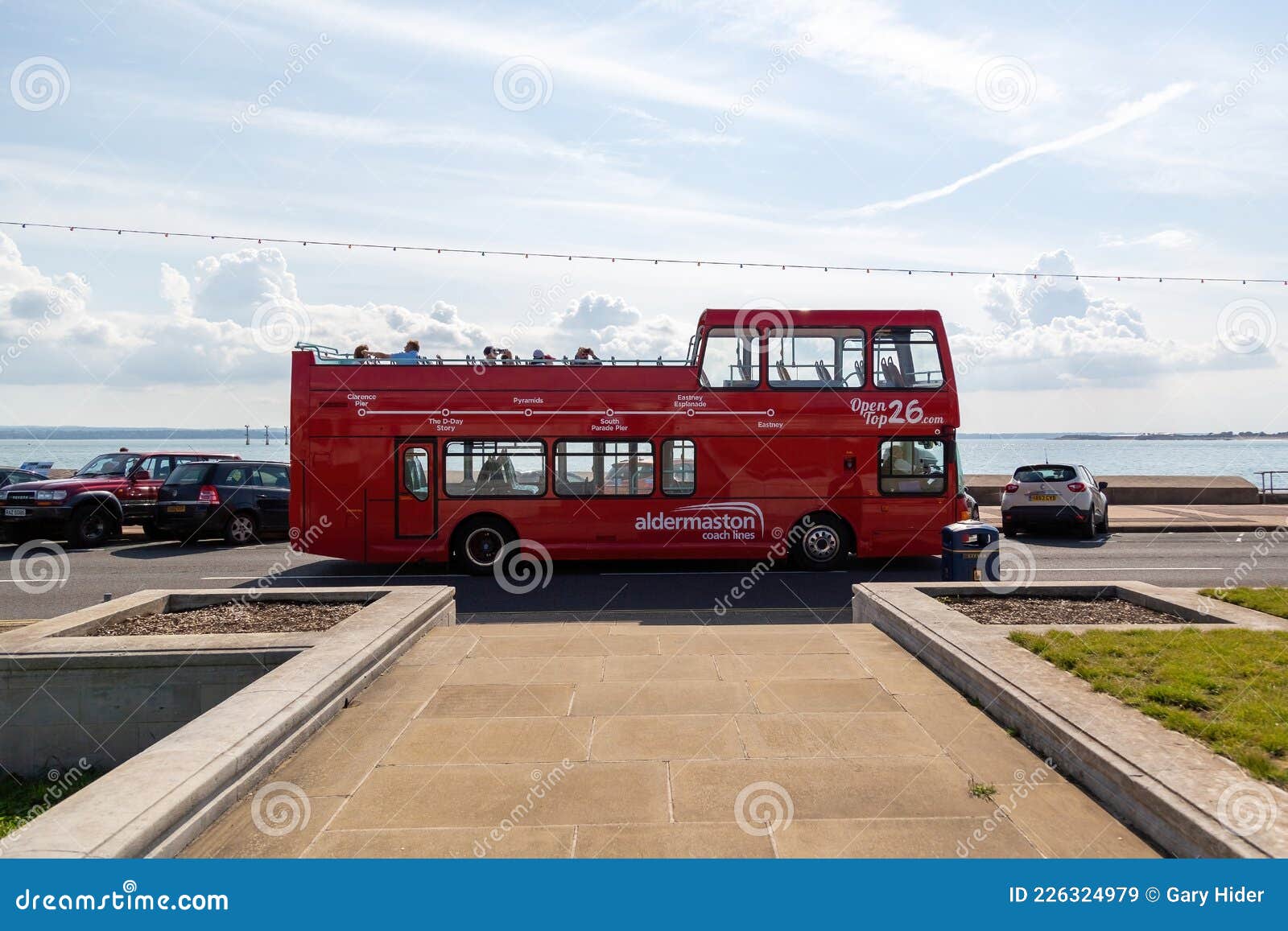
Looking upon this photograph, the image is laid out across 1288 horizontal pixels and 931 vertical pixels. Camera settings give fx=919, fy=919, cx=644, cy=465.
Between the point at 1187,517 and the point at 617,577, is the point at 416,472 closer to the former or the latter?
the point at 617,577

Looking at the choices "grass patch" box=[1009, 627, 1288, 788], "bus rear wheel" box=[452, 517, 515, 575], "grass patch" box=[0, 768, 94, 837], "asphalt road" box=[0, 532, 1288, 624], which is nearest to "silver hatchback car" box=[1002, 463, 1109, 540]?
"asphalt road" box=[0, 532, 1288, 624]

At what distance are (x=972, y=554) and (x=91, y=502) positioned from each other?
53.7ft

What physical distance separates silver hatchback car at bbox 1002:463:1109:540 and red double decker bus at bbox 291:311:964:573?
6.70 m

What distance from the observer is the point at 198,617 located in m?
8.12

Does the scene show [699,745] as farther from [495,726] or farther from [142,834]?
[142,834]

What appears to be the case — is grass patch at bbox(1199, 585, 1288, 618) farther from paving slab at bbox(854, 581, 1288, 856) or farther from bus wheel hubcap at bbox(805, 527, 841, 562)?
bus wheel hubcap at bbox(805, 527, 841, 562)

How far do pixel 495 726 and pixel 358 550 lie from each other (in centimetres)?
891

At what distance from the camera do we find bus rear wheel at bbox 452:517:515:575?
551 inches

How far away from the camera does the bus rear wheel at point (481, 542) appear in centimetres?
1399

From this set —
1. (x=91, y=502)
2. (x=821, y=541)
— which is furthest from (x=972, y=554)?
(x=91, y=502)

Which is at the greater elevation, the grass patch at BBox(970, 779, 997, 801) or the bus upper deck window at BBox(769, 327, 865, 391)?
the bus upper deck window at BBox(769, 327, 865, 391)

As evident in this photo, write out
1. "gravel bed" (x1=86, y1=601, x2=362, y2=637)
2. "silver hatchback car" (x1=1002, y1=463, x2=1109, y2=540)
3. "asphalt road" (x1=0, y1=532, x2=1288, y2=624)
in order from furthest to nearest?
"silver hatchback car" (x1=1002, y1=463, x2=1109, y2=540) < "asphalt road" (x1=0, y1=532, x2=1288, y2=624) < "gravel bed" (x1=86, y1=601, x2=362, y2=637)

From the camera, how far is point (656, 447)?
14016 millimetres

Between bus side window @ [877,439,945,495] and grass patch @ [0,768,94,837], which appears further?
bus side window @ [877,439,945,495]
